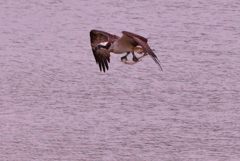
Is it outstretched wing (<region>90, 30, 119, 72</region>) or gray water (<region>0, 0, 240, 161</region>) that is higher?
outstretched wing (<region>90, 30, 119, 72</region>)

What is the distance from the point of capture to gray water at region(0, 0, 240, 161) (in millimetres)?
18031

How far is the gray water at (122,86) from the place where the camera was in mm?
18031

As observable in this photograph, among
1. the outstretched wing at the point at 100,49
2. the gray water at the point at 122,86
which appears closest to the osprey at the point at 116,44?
the outstretched wing at the point at 100,49

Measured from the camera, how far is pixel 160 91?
66.7 feet

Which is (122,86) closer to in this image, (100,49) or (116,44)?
(100,49)

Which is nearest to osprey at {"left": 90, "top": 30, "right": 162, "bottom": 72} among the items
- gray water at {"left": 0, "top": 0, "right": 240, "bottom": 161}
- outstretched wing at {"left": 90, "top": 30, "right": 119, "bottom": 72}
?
outstretched wing at {"left": 90, "top": 30, "right": 119, "bottom": 72}

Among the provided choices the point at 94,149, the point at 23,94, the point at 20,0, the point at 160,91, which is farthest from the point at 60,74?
the point at 20,0

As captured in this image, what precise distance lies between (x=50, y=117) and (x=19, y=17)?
7.38 m

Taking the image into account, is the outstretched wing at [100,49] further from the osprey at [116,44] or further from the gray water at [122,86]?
the gray water at [122,86]

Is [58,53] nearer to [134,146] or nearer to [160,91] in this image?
[160,91]

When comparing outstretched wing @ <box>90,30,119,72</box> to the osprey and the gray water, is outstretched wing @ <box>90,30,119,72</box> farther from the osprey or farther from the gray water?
the gray water

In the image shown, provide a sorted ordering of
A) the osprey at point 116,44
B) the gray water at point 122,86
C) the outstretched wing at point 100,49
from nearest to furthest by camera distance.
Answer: the osprey at point 116,44, the outstretched wing at point 100,49, the gray water at point 122,86

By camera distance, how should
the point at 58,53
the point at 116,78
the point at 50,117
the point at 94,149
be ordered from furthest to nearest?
the point at 58,53, the point at 116,78, the point at 50,117, the point at 94,149

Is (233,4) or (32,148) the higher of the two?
(233,4)
